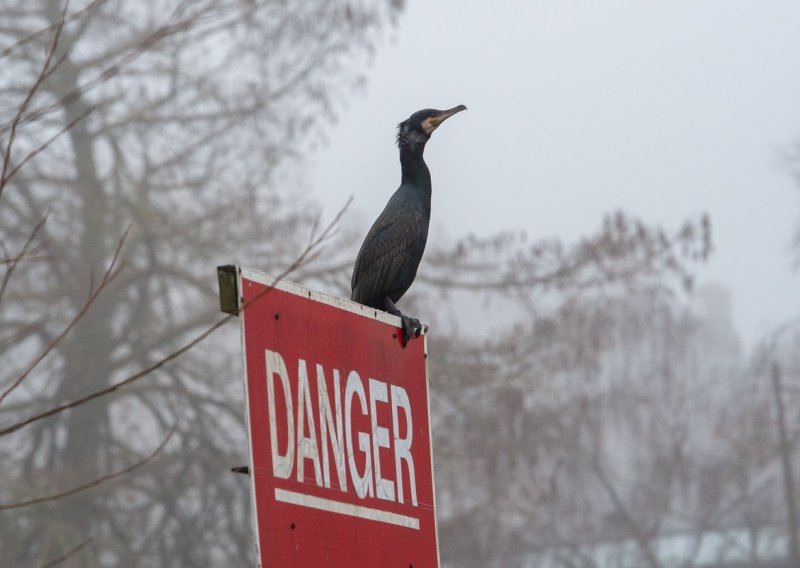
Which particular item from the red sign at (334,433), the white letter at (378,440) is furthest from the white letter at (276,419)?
the white letter at (378,440)

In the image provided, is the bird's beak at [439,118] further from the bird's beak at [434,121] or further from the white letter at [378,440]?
the white letter at [378,440]

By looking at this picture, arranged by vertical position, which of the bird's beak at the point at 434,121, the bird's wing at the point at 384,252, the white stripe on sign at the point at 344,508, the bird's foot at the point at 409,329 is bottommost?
the white stripe on sign at the point at 344,508

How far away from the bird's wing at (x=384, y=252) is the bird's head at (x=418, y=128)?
0.21m

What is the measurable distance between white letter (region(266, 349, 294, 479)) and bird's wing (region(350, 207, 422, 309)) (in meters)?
1.88

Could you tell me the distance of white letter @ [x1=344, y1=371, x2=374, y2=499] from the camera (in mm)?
2703

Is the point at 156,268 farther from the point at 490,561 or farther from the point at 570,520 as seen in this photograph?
Result: the point at 570,520

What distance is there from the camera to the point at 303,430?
100 inches

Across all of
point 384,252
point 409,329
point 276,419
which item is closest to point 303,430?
point 276,419

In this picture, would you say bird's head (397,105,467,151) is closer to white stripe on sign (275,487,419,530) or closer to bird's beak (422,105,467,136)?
bird's beak (422,105,467,136)

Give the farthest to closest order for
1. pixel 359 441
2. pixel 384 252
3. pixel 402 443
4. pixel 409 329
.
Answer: pixel 384 252, pixel 409 329, pixel 402 443, pixel 359 441

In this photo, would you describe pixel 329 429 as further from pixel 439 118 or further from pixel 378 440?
pixel 439 118

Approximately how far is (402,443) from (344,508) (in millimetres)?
316

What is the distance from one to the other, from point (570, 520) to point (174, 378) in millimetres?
7276

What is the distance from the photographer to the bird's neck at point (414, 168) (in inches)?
179
